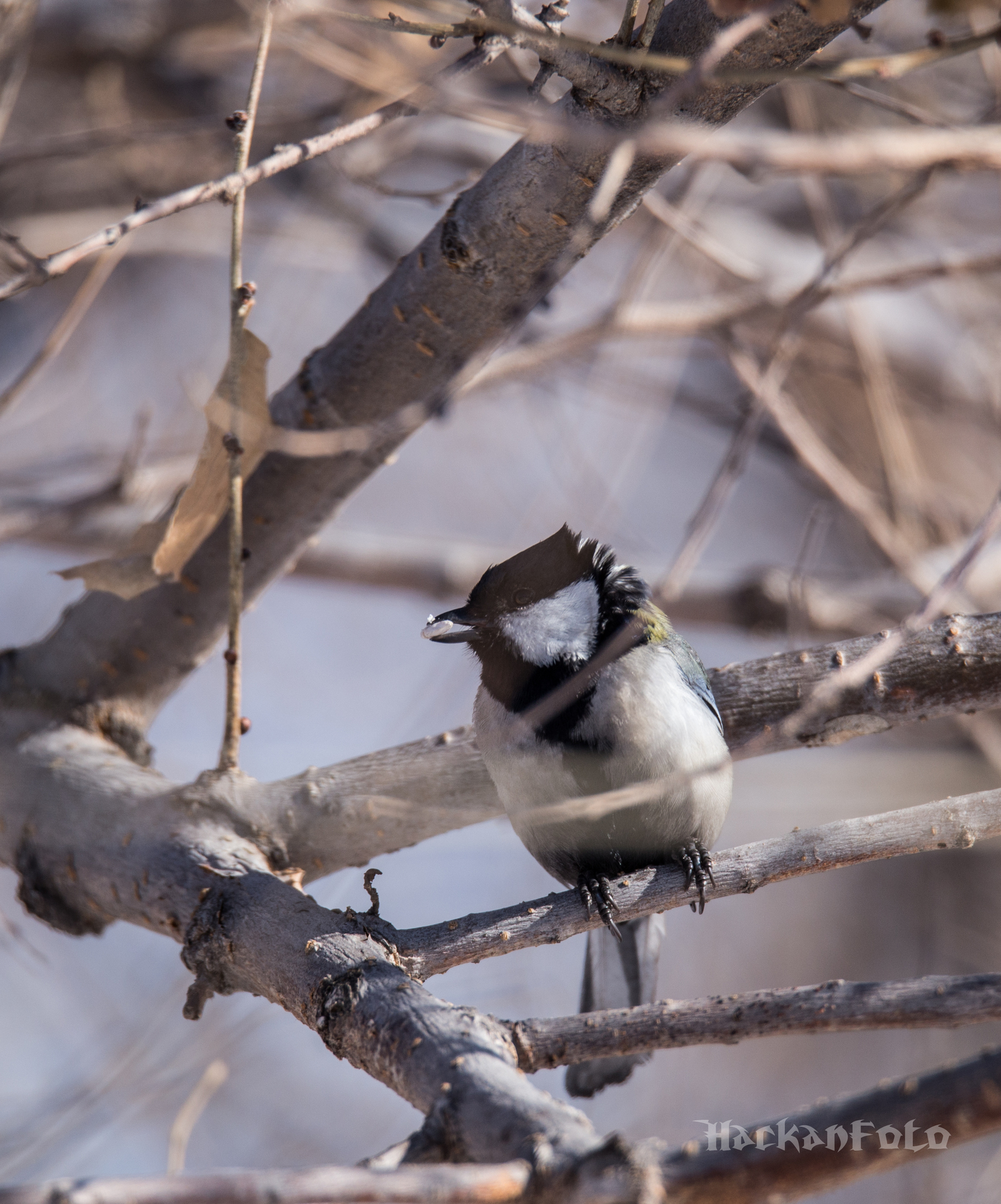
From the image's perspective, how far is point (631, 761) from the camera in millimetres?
2291

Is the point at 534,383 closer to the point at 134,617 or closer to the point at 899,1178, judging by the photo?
the point at 134,617

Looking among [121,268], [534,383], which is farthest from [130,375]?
[534,383]

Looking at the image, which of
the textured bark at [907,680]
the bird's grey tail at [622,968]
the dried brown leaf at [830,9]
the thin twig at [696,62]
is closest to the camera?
the thin twig at [696,62]

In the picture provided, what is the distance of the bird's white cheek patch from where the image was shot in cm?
262

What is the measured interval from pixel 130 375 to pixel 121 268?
2.39 feet

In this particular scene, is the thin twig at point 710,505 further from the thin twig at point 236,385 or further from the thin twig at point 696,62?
the thin twig at point 696,62

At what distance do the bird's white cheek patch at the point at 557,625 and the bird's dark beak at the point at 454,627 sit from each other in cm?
8

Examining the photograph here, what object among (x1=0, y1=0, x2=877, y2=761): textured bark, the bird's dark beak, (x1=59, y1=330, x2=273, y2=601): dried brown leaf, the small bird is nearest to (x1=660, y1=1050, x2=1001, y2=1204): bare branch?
the small bird

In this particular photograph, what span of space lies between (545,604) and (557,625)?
0.25 feet

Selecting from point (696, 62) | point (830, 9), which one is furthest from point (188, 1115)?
point (830, 9)

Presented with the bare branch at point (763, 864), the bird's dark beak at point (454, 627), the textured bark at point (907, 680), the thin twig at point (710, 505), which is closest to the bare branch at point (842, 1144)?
→ the bare branch at point (763, 864)

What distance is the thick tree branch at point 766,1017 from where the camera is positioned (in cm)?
131

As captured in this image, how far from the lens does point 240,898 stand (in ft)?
6.48

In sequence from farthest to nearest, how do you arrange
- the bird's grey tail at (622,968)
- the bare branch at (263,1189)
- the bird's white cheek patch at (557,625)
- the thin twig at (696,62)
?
the bird's grey tail at (622,968)
the bird's white cheek patch at (557,625)
the thin twig at (696,62)
the bare branch at (263,1189)
